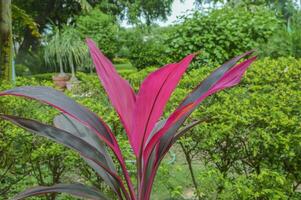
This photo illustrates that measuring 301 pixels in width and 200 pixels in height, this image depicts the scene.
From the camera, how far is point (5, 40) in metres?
3.60

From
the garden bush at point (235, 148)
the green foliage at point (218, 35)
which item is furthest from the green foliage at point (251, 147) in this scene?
the green foliage at point (218, 35)

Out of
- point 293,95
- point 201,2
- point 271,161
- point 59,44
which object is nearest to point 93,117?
point 271,161

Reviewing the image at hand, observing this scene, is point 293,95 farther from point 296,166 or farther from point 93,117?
point 93,117

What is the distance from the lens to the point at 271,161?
1856 millimetres

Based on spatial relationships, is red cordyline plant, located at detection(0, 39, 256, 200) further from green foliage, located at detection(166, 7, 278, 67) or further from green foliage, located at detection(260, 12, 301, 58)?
green foliage, located at detection(260, 12, 301, 58)

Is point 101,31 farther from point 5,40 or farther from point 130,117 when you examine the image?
point 130,117

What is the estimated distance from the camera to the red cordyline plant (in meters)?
1.32

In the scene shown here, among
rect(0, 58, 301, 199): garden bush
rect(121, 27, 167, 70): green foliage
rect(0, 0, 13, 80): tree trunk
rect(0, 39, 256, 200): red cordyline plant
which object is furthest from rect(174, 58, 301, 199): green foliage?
rect(121, 27, 167, 70): green foliage

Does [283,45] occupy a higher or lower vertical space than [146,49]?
→ lower

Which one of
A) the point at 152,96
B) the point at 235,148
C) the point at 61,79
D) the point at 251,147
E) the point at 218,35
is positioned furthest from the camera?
the point at 61,79

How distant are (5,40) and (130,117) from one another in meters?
2.56

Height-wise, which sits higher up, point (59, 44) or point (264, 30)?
point (59, 44)

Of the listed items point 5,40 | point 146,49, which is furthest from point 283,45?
point 5,40

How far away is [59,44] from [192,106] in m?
11.6
